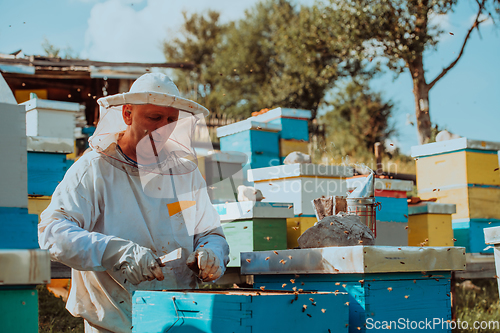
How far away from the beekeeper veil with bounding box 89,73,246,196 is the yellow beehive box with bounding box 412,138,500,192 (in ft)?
11.4

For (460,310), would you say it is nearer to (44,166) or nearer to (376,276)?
(376,276)

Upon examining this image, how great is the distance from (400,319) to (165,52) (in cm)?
2673

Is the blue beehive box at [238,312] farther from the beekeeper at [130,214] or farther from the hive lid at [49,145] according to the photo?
the hive lid at [49,145]

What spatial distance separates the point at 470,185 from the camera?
4871 millimetres

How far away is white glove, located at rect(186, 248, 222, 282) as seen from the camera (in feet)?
6.49

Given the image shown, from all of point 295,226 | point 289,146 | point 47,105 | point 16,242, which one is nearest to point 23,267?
point 16,242

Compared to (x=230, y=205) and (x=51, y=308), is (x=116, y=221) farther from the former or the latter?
(x=51, y=308)

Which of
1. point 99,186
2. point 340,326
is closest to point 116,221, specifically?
point 99,186

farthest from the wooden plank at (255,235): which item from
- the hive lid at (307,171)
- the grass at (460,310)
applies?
the grass at (460,310)

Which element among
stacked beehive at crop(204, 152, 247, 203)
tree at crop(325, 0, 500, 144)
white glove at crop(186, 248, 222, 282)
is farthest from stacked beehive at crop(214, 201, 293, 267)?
tree at crop(325, 0, 500, 144)

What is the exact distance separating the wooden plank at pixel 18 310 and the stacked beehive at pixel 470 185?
462 cm

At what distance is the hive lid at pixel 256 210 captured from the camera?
3.27m

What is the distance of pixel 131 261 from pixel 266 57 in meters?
21.6

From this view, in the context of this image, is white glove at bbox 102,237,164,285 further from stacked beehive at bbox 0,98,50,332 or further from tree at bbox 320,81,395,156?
tree at bbox 320,81,395,156
